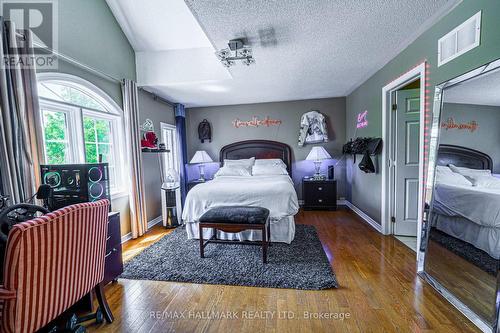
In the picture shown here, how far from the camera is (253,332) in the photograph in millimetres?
1480

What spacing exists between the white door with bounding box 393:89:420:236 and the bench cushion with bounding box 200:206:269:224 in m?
1.97

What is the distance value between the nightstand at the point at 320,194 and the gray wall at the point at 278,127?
0.51 m

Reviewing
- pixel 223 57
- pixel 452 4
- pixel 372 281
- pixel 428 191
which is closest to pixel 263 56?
pixel 223 57

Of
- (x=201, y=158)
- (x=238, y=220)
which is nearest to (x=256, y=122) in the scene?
(x=201, y=158)

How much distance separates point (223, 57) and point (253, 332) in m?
2.67

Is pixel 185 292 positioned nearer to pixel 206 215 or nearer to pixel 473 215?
pixel 206 215

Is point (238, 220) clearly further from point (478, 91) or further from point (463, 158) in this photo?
point (478, 91)

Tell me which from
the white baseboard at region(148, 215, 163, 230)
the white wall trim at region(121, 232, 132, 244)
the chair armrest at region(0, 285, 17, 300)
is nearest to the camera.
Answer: the chair armrest at region(0, 285, 17, 300)

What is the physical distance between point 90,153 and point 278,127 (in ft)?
11.6

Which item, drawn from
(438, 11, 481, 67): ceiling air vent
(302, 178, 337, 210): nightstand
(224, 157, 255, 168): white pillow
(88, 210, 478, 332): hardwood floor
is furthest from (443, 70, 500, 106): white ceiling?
(224, 157, 255, 168): white pillow

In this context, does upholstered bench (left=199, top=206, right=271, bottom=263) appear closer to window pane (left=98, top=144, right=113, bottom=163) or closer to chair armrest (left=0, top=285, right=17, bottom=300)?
chair armrest (left=0, top=285, right=17, bottom=300)

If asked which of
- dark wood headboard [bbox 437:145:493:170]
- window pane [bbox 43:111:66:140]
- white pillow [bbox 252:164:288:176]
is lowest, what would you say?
white pillow [bbox 252:164:288:176]

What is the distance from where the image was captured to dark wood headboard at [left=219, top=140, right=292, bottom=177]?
4.82 meters

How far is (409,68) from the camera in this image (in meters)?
2.43
